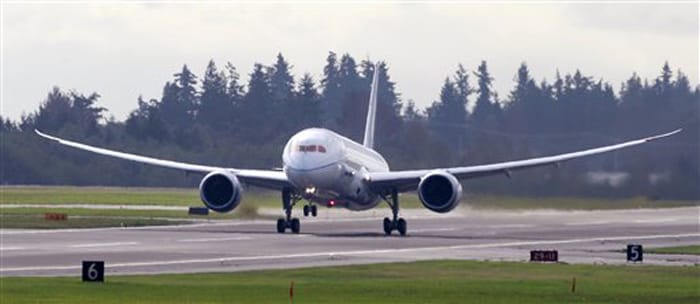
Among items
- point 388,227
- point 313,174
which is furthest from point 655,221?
point 313,174

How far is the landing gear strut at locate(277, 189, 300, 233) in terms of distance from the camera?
59.6m

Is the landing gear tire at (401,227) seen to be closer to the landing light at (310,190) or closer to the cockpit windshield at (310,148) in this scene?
the landing light at (310,190)

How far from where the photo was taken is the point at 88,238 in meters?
54.5

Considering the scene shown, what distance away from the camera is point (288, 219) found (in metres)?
60.1

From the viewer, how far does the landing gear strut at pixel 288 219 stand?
59562 millimetres

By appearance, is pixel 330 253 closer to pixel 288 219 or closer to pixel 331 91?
pixel 288 219

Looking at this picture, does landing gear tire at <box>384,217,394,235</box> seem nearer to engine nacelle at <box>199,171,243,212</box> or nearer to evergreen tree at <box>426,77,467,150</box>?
engine nacelle at <box>199,171,243,212</box>

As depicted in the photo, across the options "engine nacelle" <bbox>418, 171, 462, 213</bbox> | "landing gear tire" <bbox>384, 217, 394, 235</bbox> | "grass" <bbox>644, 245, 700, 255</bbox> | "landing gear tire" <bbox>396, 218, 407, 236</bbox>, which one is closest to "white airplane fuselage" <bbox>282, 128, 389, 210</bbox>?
"landing gear tire" <bbox>384, 217, 394, 235</bbox>

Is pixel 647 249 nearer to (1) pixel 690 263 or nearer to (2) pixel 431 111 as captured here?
(1) pixel 690 263

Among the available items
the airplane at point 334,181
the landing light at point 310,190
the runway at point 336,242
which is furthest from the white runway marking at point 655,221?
the landing light at point 310,190

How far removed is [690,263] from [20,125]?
9251cm

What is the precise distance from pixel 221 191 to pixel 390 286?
83.4 feet

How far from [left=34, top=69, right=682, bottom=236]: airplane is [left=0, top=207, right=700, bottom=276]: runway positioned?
3.10ft

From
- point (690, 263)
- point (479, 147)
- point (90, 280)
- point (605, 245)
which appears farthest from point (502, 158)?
point (90, 280)
